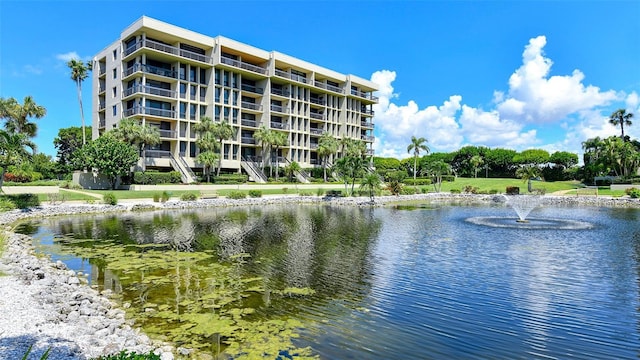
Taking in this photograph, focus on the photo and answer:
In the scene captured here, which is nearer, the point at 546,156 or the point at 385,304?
the point at 385,304

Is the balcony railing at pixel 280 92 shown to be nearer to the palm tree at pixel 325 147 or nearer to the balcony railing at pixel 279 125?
the balcony railing at pixel 279 125

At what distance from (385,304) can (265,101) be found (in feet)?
199

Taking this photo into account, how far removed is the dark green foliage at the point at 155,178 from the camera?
157ft

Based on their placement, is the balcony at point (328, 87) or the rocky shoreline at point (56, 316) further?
the balcony at point (328, 87)

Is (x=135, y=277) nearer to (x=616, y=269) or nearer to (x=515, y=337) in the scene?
(x=515, y=337)

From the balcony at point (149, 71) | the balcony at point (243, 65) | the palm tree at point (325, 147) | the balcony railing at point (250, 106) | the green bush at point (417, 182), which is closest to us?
the balcony at point (149, 71)

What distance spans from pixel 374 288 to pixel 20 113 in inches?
2243

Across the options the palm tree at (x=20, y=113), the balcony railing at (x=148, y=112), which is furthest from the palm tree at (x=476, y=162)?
the palm tree at (x=20, y=113)

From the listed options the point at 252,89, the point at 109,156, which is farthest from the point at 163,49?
the point at 109,156

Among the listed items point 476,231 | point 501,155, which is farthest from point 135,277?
point 501,155

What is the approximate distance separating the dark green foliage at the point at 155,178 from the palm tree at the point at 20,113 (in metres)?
15.2

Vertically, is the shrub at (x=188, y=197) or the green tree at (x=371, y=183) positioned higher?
the green tree at (x=371, y=183)

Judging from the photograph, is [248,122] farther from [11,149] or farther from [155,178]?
[11,149]

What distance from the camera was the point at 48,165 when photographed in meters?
63.4
